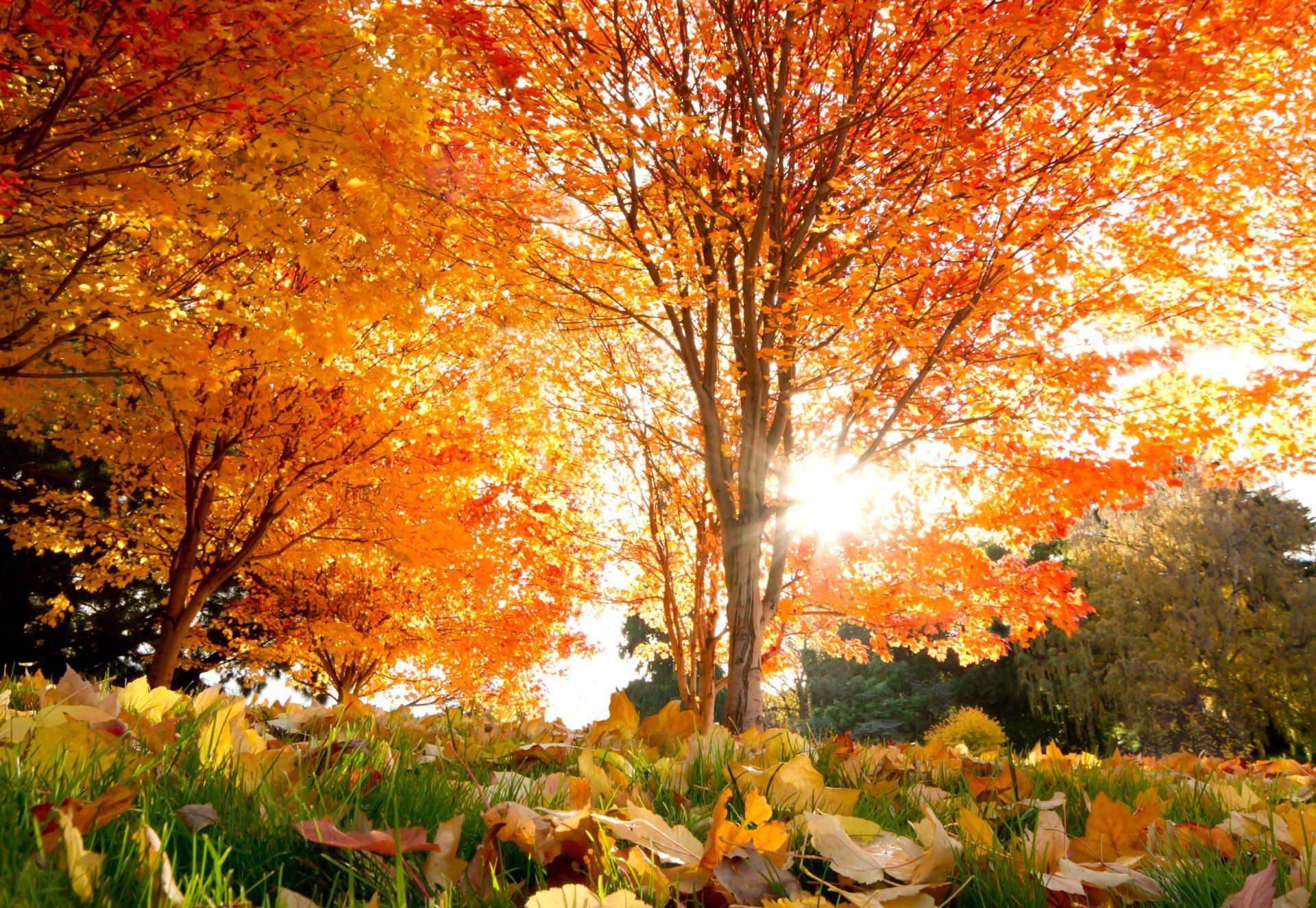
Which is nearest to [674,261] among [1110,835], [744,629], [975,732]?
[744,629]

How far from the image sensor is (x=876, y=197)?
5.13m

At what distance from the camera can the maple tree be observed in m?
4.41

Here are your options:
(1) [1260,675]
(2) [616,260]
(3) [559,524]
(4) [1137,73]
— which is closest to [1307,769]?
(4) [1137,73]

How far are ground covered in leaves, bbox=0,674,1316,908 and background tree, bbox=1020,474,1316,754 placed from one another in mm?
19924

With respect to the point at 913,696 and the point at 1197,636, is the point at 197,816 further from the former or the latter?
the point at 913,696

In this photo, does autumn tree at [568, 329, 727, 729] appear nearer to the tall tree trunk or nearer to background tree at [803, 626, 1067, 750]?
the tall tree trunk

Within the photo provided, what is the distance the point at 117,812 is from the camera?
87 centimetres

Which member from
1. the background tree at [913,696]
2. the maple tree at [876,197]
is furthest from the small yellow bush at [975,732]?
the maple tree at [876,197]

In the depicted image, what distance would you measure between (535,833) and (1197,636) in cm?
2188

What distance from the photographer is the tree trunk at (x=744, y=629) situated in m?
5.15

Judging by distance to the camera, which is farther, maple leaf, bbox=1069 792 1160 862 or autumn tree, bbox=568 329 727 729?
→ autumn tree, bbox=568 329 727 729

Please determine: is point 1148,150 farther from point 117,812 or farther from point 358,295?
point 117,812

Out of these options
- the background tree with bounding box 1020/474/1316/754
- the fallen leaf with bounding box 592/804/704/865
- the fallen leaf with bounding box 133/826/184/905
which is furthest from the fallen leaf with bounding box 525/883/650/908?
the background tree with bounding box 1020/474/1316/754

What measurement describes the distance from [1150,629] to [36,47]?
75.2 feet
